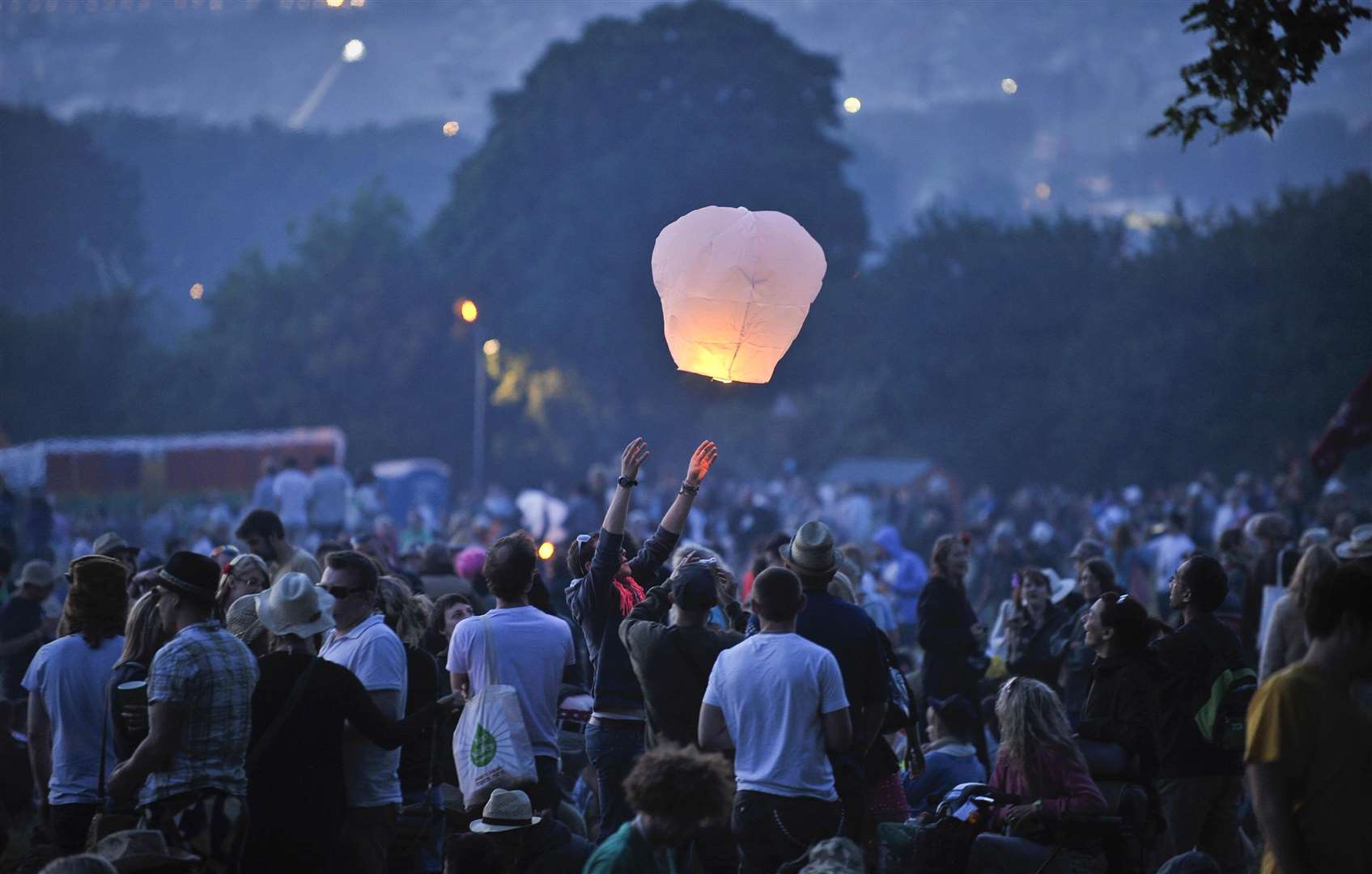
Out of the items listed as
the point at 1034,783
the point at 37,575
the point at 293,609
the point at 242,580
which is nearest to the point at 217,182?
the point at 37,575

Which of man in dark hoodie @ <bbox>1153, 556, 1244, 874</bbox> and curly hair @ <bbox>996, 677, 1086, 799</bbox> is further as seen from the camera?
man in dark hoodie @ <bbox>1153, 556, 1244, 874</bbox>

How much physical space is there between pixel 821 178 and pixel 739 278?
39940mm

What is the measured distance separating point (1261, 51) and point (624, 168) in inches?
1646

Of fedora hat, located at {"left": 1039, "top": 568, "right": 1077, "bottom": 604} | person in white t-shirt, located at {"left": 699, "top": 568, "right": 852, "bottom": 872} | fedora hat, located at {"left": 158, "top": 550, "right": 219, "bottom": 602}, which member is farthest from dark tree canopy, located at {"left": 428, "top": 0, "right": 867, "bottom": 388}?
fedora hat, located at {"left": 158, "top": 550, "right": 219, "bottom": 602}

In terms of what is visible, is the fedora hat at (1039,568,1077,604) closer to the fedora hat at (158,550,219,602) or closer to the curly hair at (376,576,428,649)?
the curly hair at (376,576,428,649)

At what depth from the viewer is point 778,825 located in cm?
561

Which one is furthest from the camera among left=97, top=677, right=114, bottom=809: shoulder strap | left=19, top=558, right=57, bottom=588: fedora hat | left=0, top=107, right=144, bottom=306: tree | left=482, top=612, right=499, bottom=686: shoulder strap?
left=0, top=107, right=144, bottom=306: tree

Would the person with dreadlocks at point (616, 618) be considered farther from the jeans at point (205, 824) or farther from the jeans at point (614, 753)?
the jeans at point (205, 824)

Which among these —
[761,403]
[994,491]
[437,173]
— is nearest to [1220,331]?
[994,491]

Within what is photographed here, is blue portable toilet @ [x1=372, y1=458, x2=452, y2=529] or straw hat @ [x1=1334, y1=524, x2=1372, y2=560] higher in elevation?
blue portable toilet @ [x1=372, y1=458, x2=452, y2=529]

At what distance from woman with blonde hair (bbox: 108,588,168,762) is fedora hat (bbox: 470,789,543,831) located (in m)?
1.35

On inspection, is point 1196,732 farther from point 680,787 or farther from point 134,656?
point 134,656

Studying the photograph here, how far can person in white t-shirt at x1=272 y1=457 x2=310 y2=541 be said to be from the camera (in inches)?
712

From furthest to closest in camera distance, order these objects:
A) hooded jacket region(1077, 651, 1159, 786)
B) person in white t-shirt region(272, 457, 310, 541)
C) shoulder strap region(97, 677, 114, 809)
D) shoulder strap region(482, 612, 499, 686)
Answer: person in white t-shirt region(272, 457, 310, 541), hooded jacket region(1077, 651, 1159, 786), shoulder strap region(482, 612, 499, 686), shoulder strap region(97, 677, 114, 809)
